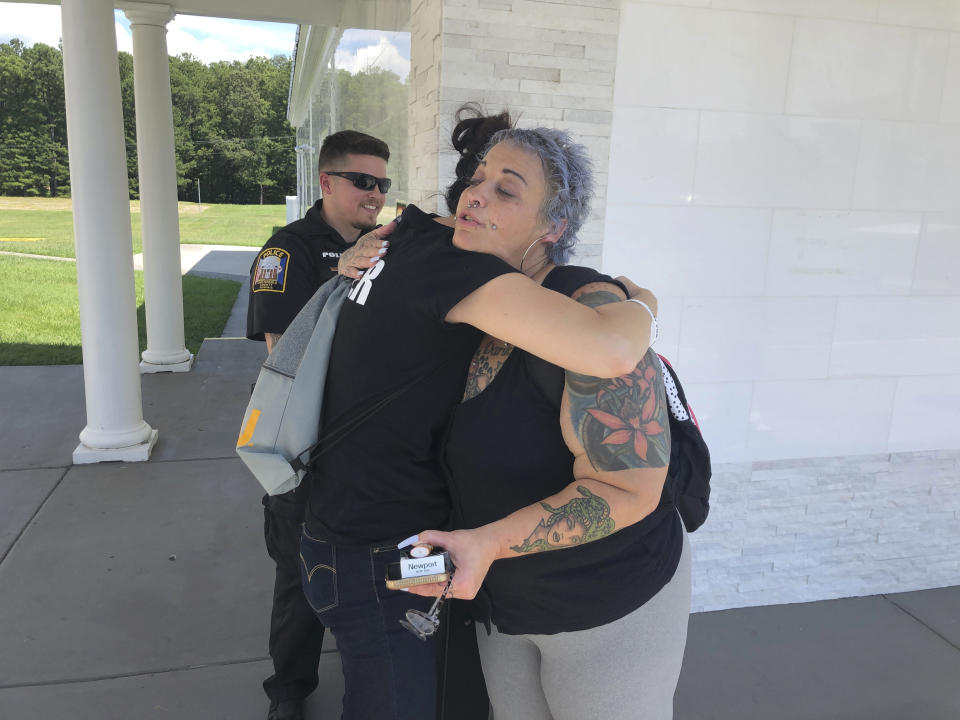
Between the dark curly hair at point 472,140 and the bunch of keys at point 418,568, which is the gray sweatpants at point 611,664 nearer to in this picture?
the bunch of keys at point 418,568

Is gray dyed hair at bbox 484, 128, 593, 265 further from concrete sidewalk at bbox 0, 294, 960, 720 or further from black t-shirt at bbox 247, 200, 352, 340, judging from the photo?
concrete sidewalk at bbox 0, 294, 960, 720

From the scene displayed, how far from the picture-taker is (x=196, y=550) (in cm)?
397

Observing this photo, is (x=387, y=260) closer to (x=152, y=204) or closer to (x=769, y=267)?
(x=769, y=267)

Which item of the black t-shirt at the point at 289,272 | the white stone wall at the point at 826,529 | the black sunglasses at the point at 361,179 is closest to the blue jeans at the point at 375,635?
the black t-shirt at the point at 289,272

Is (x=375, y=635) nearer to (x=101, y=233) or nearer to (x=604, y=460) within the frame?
(x=604, y=460)

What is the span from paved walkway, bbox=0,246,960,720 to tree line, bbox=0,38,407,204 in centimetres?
4119

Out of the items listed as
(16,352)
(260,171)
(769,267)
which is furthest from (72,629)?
(260,171)

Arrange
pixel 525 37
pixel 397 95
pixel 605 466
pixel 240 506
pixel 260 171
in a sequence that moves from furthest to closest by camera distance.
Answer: pixel 260 171, pixel 240 506, pixel 397 95, pixel 525 37, pixel 605 466

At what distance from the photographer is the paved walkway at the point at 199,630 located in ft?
9.35

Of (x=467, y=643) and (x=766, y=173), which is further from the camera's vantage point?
(x=766, y=173)

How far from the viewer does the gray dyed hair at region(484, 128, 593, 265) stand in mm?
1578

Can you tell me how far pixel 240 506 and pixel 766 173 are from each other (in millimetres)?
3523

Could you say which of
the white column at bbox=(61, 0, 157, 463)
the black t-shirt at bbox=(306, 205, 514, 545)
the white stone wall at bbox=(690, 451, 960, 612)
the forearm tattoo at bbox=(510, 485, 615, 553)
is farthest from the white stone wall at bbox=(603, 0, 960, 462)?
the white column at bbox=(61, 0, 157, 463)

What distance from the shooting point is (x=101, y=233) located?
4.86 meters
